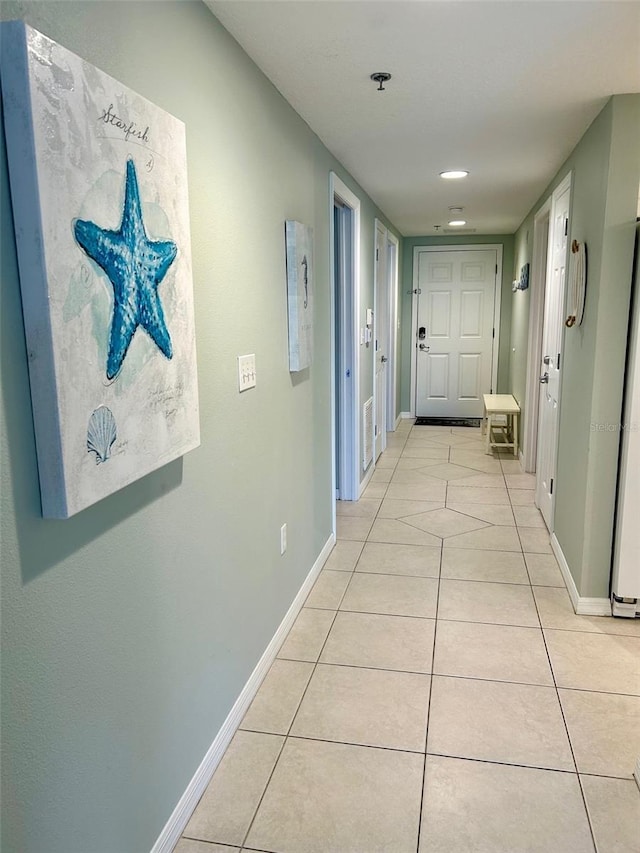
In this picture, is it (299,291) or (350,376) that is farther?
(350,376)

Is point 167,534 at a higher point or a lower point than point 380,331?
lower

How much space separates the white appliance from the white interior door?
2.82 meters

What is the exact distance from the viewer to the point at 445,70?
2.16 metres

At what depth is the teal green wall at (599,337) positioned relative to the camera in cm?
247

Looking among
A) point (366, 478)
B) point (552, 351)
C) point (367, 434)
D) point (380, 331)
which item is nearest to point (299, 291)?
point (552, 351)

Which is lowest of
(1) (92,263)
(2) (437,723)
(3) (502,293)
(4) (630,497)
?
(2) (437,723)

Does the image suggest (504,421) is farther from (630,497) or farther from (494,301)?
(630,497)

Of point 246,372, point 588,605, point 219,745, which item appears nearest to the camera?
point 219,745

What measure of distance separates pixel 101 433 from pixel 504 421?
18.6 ft

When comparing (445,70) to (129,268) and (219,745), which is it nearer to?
(129,268)

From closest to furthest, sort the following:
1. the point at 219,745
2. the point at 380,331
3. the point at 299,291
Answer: the point at 219,745 < the point at 299,291 < the point at 380,331

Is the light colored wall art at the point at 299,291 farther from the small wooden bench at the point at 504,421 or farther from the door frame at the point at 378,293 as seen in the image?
the small wooden bench at the point at 504,421

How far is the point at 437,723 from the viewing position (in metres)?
2.06

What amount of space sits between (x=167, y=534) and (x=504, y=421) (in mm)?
5309
